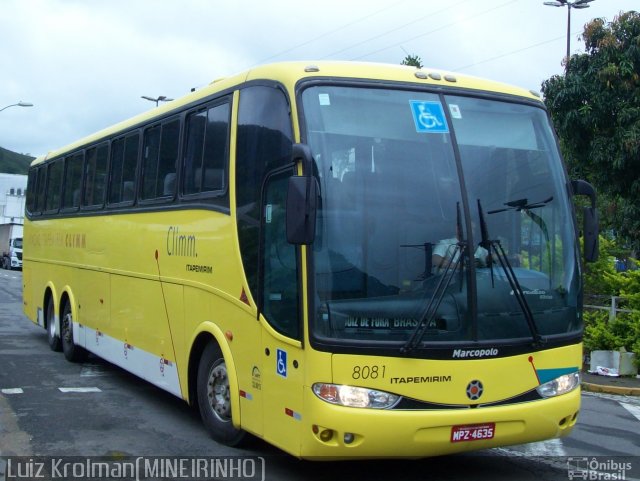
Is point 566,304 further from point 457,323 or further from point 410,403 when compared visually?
point 410,403

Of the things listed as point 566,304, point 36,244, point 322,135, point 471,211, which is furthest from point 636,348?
point 36,244

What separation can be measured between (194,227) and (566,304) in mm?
3483

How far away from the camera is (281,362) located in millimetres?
5676

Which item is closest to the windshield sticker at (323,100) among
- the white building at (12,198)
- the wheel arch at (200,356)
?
the wheel arch at (200,356)

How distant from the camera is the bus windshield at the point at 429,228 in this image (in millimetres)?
5363

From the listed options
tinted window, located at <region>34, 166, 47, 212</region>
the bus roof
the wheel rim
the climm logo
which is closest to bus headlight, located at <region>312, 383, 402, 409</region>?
the wheel rim

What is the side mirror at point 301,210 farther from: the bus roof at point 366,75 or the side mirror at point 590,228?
the side mirror at point 590,228

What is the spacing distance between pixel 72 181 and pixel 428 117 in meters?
7.83

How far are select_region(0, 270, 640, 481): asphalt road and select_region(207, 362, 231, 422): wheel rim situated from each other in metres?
0.31

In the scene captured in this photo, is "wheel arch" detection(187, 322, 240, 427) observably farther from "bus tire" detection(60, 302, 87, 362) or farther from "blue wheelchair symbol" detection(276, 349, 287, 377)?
"bus tire" detection(60, 302, 87, 362)

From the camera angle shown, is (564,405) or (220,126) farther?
Result: (220,126)

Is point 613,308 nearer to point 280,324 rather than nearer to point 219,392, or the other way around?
point 219,392

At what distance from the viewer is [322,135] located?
561cm

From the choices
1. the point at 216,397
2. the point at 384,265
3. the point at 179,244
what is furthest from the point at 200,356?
the point at 384,265
